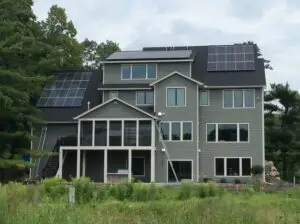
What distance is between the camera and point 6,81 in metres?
36.4

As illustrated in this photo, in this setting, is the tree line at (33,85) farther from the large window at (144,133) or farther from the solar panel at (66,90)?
the large window at (144,133)

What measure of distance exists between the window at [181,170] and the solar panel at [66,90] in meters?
9.51

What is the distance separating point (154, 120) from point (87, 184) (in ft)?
63.8

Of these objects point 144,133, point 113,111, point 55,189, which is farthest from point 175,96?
point 55,189

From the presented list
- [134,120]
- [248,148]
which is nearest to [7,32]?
[134,120]

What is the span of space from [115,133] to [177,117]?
490 cm

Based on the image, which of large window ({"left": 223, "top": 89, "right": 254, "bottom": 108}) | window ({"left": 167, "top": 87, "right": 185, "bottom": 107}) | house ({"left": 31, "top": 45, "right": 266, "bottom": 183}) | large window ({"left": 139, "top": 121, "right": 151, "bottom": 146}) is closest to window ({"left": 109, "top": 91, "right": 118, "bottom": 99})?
house ({"left": 31, "top": 45, "right": 266, "bottom": 183})

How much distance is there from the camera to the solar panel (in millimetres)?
42375

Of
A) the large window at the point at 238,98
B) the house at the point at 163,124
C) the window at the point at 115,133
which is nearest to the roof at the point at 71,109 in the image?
the house at the point at 163,124

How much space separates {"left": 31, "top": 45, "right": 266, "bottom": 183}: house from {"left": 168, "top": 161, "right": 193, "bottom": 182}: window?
A: 8 centimetres

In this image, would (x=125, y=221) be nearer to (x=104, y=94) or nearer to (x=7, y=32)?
(x=7, y=32)

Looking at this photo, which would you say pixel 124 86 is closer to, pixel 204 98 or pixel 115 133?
pixel 115 133

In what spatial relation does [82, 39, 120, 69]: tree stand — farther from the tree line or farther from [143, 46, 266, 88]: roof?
[143, 46, 266, 88]: roof

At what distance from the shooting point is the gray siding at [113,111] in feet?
126
